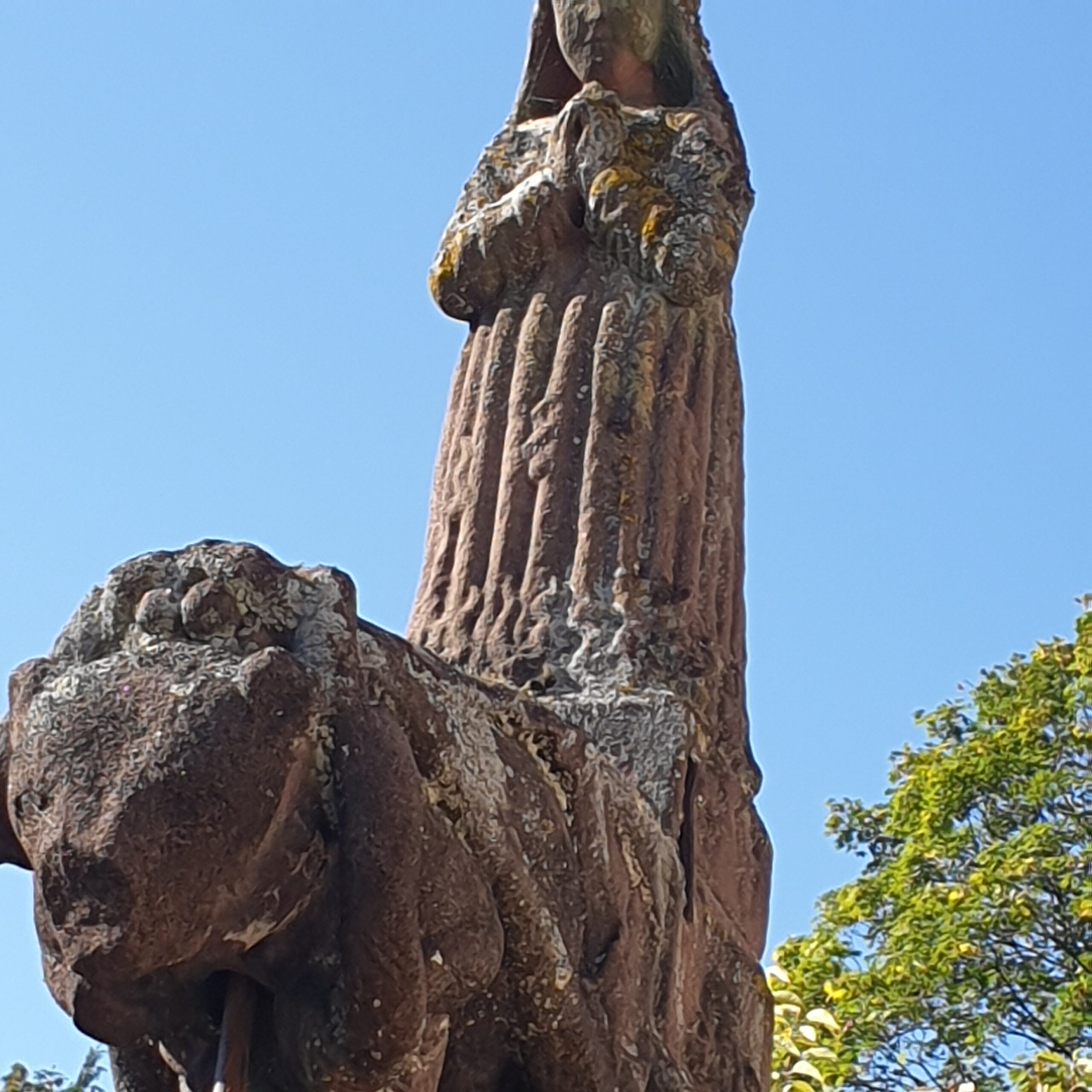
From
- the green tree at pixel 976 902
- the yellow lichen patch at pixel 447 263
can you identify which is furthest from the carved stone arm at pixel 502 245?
the green tree at pixel 976 902

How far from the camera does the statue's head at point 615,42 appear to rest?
17.6ft

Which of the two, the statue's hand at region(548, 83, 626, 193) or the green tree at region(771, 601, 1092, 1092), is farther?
the green tree at region(771, 601, 1092, 1092)

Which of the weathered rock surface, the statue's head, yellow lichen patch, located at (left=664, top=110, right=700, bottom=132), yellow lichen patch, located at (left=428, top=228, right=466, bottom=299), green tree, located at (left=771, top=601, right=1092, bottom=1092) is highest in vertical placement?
green tree, located at (left=771, top=601, right=1092, bottom=1092)

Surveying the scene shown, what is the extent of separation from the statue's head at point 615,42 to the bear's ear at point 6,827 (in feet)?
9.02

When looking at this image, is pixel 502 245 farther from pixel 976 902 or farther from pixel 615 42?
pixel 976 902

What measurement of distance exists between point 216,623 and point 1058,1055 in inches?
410

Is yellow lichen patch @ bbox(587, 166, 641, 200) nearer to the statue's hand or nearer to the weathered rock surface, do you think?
the statue's hand

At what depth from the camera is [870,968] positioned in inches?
556

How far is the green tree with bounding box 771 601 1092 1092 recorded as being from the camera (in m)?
13.6

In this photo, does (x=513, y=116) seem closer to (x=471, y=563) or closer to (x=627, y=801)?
(x=471, y=563)

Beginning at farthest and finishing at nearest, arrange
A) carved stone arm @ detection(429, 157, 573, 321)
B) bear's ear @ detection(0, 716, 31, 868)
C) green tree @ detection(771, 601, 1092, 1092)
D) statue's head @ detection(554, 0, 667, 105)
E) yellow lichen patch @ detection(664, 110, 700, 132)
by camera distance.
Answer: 1. green tree @ detection(771, 601, 1092, 1092)
2. statue's head @ detection(554, 0, 667, 105)
3. yellow lichen patch @ detection(664, 110, 700, 132)
4. carved stone arm @ detection(429, 157, 573, 321)
5. bear's ear @ detection(0, 716, 31, 868)

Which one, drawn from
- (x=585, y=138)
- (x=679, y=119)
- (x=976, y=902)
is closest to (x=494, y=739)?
(x=585, y=138)

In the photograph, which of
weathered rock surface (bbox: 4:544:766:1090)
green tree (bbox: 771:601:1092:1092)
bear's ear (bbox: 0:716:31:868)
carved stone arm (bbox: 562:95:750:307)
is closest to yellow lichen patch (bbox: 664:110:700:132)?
carved stone arm (bbox: 562:95:750:307)

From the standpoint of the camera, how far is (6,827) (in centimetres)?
320
